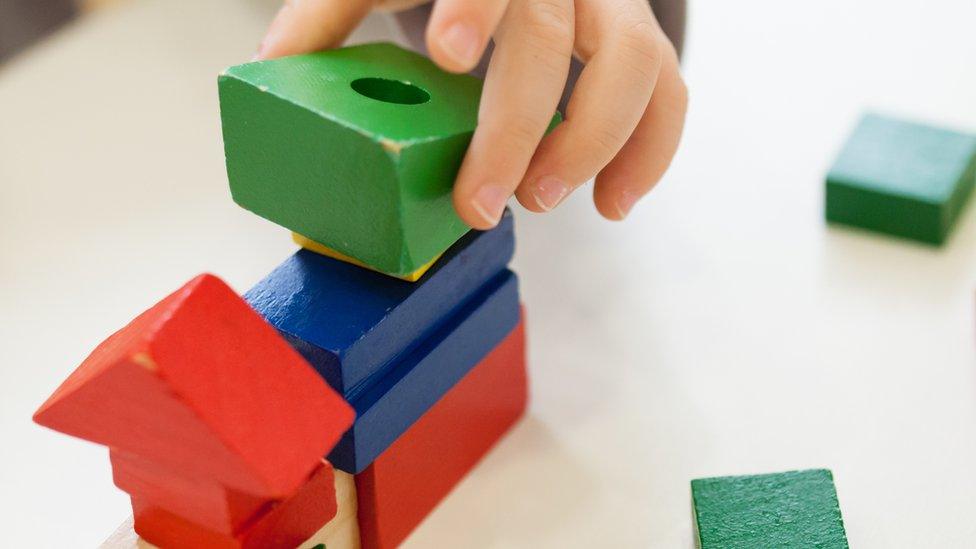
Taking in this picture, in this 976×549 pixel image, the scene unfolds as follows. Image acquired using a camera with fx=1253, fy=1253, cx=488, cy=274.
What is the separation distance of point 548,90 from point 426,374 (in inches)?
6.3

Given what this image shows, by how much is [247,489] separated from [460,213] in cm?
16

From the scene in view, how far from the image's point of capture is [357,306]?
614 millimetres

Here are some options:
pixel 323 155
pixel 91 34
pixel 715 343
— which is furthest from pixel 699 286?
pixel 91 34

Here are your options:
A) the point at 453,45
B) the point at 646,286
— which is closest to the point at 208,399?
the point at 453,45

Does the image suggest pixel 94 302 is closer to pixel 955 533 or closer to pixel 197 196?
pixel 197 196

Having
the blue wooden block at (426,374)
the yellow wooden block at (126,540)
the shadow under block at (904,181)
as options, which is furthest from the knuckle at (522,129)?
the shadow under block at (904,181)

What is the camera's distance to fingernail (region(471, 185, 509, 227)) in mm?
585

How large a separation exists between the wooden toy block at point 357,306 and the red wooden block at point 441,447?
0.05m

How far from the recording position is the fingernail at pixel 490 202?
1.92 ft

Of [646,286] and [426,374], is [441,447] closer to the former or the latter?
[426,374]

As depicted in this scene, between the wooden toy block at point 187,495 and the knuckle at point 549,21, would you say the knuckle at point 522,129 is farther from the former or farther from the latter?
the wooden toy block at point 187,495

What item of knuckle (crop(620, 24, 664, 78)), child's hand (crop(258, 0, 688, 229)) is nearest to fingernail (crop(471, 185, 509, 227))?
child's hand (crop(258, 0, 688, 229))

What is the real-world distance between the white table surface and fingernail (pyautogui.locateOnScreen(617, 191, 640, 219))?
0.12m

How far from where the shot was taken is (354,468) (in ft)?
2.02
